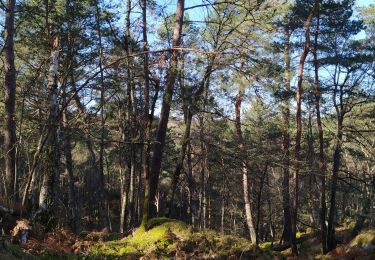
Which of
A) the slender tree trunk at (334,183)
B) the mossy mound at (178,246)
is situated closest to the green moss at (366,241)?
the slender tree trunk at (334,183)

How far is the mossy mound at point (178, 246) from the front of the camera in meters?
7.65

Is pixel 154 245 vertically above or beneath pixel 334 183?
beneath

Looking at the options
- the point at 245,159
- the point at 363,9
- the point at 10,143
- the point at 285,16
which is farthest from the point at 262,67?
the point at 363,9

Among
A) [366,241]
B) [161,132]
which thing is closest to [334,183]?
[366,241]

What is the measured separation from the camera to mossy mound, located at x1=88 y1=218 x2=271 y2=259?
765 cm

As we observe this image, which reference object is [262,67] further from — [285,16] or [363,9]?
[363,9]

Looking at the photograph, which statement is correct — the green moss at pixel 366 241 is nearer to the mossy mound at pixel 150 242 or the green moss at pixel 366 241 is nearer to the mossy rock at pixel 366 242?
the mossy rock at pixel 366 242

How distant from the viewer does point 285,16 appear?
16.6 meters

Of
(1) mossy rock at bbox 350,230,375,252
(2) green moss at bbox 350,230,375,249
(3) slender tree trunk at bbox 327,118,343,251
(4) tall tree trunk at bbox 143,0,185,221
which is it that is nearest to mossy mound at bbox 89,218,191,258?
(4) tall tree trunk at bbox 143,0,185,221

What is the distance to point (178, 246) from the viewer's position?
7.85m

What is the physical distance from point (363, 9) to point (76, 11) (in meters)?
14.6

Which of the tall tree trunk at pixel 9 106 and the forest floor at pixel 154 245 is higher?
the tall tree trunk at pixel 9 106

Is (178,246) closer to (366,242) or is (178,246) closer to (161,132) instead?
(161,132)

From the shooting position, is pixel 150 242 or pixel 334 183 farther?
pixel 334 183
